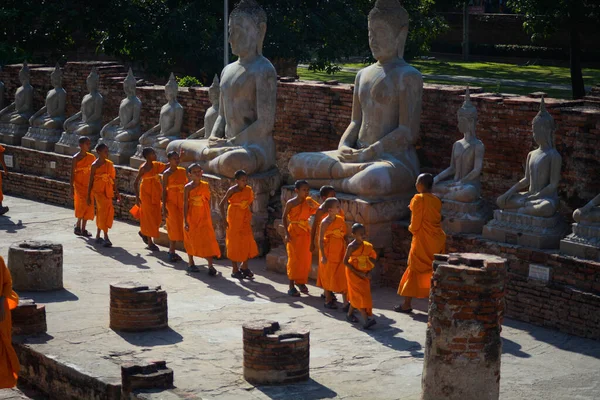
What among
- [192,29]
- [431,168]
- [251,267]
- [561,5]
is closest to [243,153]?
[251,267]

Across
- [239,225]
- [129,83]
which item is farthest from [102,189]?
[239,225]

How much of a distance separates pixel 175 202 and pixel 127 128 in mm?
3122

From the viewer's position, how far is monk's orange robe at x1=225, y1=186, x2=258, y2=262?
1337 cm

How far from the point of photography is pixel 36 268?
41.4ft

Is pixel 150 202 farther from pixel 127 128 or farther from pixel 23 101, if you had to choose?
pixel 23 101

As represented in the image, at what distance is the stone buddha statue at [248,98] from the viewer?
14617mm

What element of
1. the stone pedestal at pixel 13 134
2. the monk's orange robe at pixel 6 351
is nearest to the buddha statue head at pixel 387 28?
the monk's orange robe at pixel 6 351

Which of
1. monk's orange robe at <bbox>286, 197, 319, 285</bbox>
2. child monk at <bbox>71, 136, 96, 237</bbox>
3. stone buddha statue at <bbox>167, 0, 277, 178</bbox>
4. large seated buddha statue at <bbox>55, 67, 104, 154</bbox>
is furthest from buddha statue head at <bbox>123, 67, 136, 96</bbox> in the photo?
monk's orange robe at <bbox>286, 197, 319, 285</bbox>

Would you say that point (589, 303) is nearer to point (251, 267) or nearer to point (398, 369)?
point (398, 369)

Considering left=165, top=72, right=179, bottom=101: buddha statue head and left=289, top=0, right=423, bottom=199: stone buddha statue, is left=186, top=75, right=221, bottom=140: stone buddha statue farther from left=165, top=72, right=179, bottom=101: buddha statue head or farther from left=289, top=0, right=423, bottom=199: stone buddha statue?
left=289, top=0, right=423, bottom=199: stone buddha statue

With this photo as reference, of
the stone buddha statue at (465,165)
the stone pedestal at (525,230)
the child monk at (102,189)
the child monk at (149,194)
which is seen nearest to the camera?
the stone pedestal at (525,230)

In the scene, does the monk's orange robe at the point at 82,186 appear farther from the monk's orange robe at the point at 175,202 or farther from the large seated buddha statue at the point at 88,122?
the large seated buddha statue at the point at 88,122

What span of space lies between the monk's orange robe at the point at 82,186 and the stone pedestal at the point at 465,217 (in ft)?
16.7

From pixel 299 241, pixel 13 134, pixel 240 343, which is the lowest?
pixel 240 343
